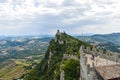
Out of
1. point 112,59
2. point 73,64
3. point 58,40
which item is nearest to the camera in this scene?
point 112,59

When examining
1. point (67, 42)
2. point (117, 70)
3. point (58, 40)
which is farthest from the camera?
point (58, 40)

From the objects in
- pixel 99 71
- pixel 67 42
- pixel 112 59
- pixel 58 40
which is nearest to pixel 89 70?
pixel 99 71

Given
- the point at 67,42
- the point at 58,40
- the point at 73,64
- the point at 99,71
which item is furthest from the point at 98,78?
the point at 58,40

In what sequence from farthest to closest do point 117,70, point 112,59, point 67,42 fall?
point 67,42 → point 112,59 → point 117,70

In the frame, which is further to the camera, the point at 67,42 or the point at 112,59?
the point at 67,42

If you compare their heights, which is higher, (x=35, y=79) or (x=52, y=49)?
(x=52, y=49)

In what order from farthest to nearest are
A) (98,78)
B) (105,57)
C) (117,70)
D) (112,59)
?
(105,57) < (112,59) < (117,70) < (98,78)

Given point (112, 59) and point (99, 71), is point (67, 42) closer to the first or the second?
point (112, 59)

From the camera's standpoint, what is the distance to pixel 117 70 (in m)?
52.3

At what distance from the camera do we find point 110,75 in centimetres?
4912

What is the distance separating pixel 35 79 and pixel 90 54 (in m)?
114

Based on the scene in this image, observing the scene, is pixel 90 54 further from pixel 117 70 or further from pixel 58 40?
pixel 58 40

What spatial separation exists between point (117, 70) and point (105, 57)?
63.8 feet

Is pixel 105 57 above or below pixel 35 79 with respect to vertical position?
above
